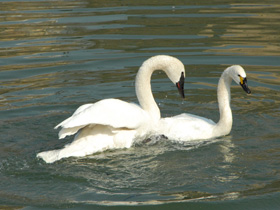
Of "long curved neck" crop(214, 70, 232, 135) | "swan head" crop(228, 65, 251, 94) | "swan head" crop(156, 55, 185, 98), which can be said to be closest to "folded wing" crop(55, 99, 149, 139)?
"swan head" crop(156, 55, 185, 98)

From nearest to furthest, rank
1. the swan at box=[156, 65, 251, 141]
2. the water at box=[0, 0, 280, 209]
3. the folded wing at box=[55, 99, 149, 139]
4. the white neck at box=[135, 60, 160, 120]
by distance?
the water at box=[0, 0, 280, 209], the folded wing at box=[55, 99, 149, 139], the swan at box=[156, 65, 251, 141], the white neck at box=[135, 60, 160, 120]

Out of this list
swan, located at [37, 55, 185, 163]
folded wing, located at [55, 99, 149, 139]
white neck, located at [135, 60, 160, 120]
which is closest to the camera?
folded wing, located at [55, 99, 149, 139]

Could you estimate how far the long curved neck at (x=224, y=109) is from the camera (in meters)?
8.16

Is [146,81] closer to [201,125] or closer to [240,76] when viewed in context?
[201,125]

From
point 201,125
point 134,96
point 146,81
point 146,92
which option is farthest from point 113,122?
point 134,96

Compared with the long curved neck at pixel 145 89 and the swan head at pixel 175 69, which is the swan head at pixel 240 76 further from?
the long curved neck at pixel 145 89

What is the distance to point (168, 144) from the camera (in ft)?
26.0

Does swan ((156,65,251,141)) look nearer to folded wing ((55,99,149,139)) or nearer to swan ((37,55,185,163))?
swan ((37,55,185,163))

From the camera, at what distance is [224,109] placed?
827 cm

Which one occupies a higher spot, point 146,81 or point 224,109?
point 146,81

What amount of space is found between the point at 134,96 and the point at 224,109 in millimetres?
2278

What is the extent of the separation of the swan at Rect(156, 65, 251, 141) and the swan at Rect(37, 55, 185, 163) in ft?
0.77

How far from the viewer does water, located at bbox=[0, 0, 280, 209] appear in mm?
6336

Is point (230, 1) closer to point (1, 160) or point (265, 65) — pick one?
point (265, 65)
